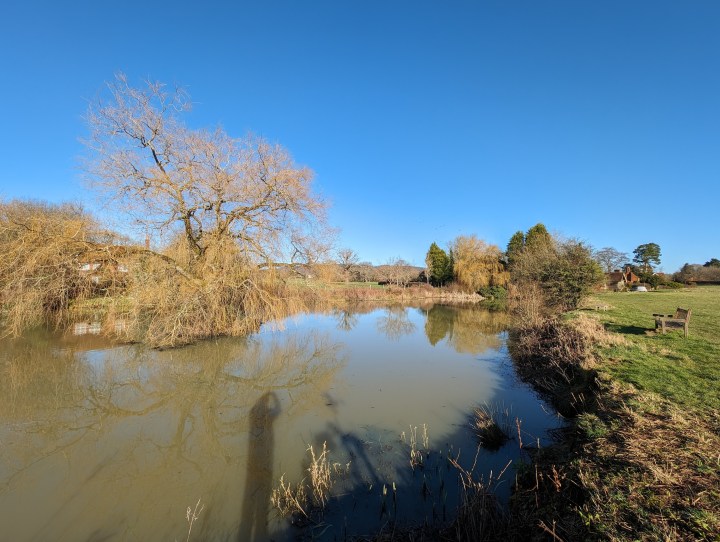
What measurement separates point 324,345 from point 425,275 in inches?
1502

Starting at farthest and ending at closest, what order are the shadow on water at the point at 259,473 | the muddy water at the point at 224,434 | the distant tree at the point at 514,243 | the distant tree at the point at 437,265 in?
the distant tree at the point at 437,265
the distant tree at the point at 514,243
the muddy water at the point at 224,434
the shadow on water at the point at 259,473

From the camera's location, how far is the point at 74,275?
1055 centimetres

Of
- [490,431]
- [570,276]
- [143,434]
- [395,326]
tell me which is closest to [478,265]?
[570,276]

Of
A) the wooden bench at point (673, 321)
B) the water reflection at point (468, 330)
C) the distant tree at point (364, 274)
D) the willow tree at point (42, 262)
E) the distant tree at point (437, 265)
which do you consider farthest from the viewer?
the distant tree at point (364, 274)

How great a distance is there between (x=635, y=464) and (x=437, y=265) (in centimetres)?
4289

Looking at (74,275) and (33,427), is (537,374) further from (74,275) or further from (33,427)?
(74,275)

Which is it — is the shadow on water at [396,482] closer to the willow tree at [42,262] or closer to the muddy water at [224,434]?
the muddy water at [224,434]

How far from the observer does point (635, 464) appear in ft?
10.9

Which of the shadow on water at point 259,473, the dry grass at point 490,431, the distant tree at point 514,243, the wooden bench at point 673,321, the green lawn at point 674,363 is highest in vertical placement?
the distant tree at point 514,243

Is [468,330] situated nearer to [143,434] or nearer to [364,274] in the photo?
[143,434]

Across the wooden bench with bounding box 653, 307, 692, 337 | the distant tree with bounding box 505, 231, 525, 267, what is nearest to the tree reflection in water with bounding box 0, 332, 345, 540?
the wooden bench with bounding box 653, 307, 692, 337

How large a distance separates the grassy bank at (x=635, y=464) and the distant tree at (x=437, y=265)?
1508 inches

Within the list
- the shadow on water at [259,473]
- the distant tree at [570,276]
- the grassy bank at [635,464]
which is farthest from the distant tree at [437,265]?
the shadow on water at [259,473]

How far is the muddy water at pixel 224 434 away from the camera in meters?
3.61
